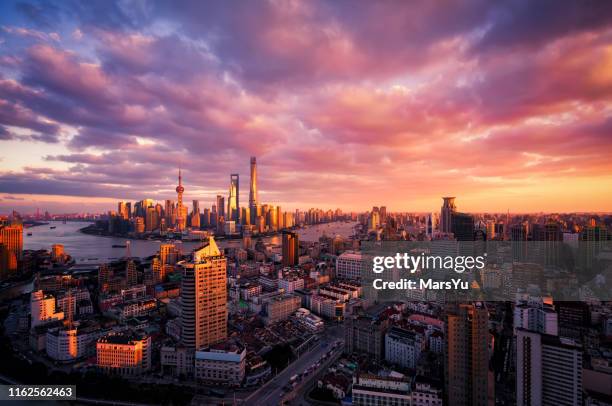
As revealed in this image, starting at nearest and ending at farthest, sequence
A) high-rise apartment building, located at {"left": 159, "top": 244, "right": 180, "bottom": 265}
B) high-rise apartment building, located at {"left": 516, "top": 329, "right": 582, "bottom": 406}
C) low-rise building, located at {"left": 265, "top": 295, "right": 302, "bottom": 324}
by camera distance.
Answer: high-rise apartment building, located at {"left": 516, "top": 329, "right": 582, "bottom": 406} < low-rise building, located at {"left": 265, "top": 295, "right": 302, "bottom": 324} < high-rise apartment building, located at {"left": 159, "top": 244, "right": 180, "bottom": 265}

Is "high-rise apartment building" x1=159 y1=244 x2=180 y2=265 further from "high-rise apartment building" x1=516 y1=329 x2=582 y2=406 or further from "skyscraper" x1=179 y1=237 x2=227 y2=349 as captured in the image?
"high-rise apartment building" x1=516 y1=329 x2=582 y2=406

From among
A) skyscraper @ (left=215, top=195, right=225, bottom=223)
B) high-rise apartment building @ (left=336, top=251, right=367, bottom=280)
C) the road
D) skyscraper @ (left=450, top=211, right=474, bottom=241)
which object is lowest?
the road

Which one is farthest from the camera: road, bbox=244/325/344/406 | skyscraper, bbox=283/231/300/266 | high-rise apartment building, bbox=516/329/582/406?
skyscraper, bbox=283/231/300/266

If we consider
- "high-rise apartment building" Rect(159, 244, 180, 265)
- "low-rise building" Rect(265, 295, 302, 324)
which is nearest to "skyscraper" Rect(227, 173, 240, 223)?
"high-rise apartment building" Rect(159, 244, 180, 265)

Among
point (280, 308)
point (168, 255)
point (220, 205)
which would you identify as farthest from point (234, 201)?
point (280, 308)

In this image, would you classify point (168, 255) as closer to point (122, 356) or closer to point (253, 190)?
point (122, 356)

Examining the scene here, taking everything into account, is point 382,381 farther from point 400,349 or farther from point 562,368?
point 562,368

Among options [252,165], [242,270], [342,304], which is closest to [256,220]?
[252,165]
